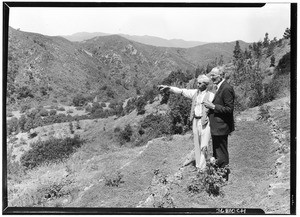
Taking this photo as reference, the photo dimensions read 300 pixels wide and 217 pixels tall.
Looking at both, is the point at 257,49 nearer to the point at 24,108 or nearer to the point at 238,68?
the point at 238,68

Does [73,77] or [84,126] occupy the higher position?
[73,77]

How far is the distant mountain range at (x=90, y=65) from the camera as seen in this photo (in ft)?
32.5

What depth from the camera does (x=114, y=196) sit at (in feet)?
26.8

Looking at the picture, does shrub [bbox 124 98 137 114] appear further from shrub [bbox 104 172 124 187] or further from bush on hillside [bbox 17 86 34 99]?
shrub [bbox 104 172 124 187]

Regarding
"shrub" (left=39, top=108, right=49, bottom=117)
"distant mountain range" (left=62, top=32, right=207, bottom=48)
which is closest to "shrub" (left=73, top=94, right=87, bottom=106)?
"shrub" (left=39, top=108, right=49, bottom=117)

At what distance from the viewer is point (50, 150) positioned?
9898 mm

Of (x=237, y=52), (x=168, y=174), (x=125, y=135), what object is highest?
(x=237, y=52)

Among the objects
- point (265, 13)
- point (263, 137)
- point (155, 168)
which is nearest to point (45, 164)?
point (155, 168)

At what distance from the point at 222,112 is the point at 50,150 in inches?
184

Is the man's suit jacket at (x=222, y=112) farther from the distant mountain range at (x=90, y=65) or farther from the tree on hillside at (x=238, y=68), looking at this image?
the tree on hillside at (x=238, y=68)

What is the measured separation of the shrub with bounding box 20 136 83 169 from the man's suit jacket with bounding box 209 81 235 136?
13.0 feet

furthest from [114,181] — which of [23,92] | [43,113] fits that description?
[43,113]

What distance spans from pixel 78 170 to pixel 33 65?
3.29m

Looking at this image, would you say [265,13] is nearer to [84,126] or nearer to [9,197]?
[84,126]
